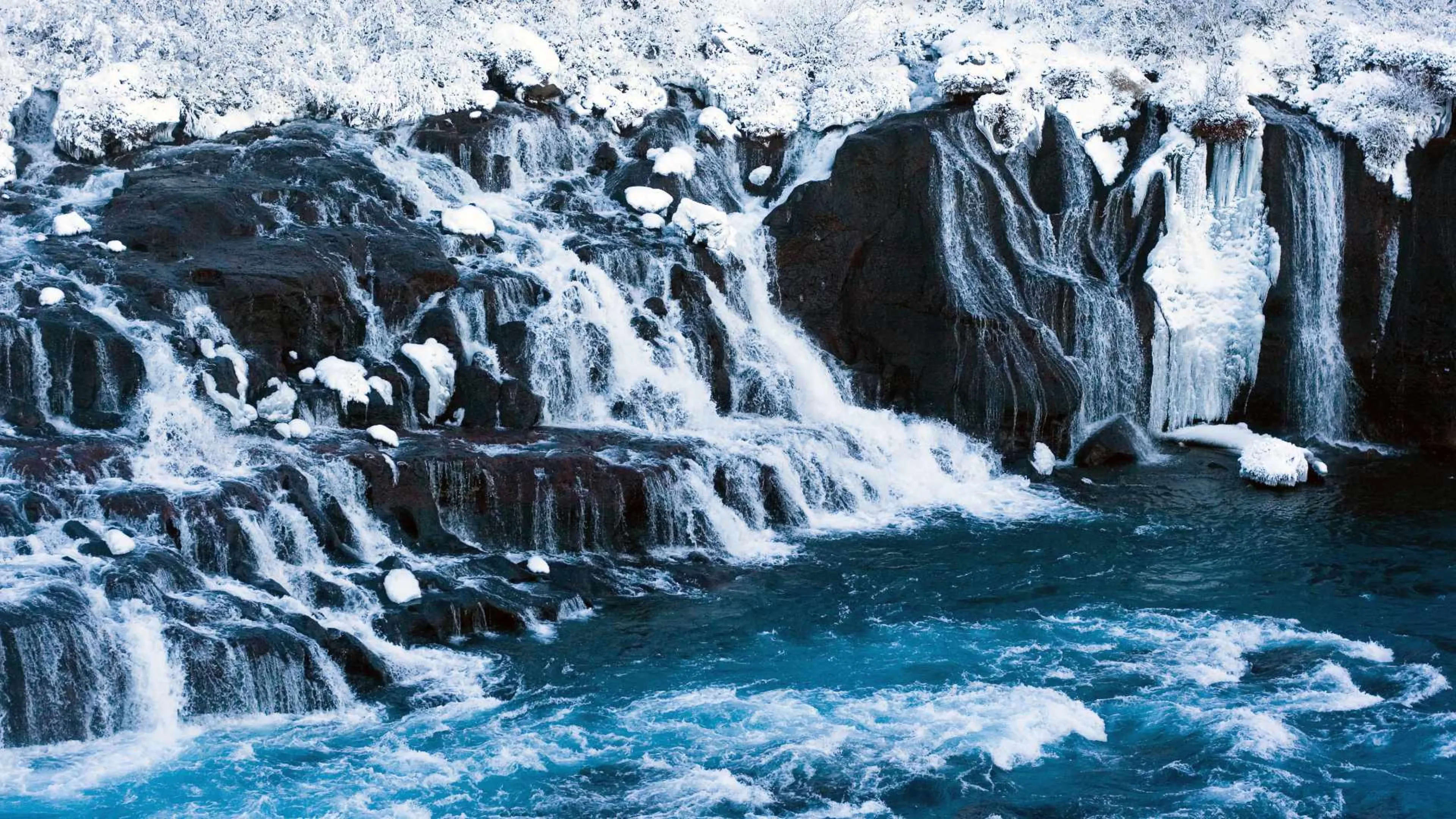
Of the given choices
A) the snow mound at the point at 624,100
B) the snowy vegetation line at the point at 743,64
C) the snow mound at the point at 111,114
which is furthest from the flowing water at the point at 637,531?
the snowy vegetation line at the point at 743,64

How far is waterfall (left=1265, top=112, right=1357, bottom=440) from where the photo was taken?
22.1 meters

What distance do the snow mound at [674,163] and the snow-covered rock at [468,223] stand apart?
136 inches

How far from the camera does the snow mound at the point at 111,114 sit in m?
22.0

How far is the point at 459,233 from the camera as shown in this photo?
20.9 meters

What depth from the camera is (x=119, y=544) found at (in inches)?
537

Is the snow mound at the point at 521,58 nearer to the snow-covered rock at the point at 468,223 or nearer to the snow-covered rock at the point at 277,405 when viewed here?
the snow-covered rock at the point at 468,223

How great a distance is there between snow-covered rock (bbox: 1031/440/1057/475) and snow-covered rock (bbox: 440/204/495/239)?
8.84 metres

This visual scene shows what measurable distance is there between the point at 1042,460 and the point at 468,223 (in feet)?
30.6

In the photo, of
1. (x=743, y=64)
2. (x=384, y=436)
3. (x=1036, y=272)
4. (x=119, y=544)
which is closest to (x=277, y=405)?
(x=384, y=436)

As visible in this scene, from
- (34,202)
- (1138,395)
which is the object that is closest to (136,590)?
(34,202)

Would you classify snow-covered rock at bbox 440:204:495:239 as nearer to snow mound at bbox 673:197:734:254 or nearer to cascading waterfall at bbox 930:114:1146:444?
snow mound at bbox 673:197:734:254

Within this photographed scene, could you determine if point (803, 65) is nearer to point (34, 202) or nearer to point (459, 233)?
point (459, 233)

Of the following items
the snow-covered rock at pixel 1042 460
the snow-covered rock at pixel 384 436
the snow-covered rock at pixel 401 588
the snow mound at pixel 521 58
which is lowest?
the snow-covered rock at pixel 401 588

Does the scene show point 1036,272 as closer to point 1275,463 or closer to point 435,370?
point 1275,463
